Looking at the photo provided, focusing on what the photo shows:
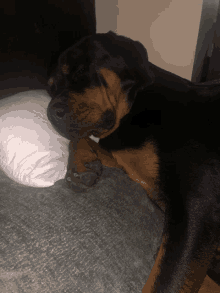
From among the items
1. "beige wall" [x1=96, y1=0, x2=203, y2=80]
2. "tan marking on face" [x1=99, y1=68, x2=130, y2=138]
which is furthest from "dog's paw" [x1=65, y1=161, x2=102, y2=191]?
"beige wall" [x1=96, y1=0, x2=203, y2=80]

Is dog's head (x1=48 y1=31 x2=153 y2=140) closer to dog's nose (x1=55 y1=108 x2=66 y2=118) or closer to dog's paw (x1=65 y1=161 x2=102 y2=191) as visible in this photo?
dog's nose (x1=55 y1=108 x2=66 y2=118)

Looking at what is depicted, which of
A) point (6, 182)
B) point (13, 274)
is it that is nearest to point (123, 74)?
point (6, 182)

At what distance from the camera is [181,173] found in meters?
0.62

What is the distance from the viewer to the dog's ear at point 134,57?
2.40 ft

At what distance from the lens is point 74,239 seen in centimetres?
65

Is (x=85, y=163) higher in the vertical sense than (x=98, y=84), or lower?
lower

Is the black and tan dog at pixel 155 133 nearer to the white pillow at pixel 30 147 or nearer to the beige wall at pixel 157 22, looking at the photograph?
the white pillow at pixel 30 147

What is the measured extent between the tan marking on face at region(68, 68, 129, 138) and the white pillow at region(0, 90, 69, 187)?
0.15m

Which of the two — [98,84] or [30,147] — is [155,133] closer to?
[98,84]

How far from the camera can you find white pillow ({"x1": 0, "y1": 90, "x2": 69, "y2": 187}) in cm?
73

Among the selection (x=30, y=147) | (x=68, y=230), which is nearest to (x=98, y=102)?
(x=30, y=147)

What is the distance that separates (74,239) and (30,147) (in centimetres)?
38

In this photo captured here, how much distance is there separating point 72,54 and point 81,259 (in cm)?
80

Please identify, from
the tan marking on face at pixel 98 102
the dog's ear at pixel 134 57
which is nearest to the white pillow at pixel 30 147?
the tan marking on face at pixel 98 102
